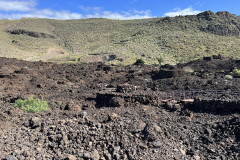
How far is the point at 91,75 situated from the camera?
20891 mm

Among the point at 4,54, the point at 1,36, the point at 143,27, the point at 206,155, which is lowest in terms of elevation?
the point at 206,155

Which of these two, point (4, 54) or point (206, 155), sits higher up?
point (4, 54)

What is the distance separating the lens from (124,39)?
5353 centimetres

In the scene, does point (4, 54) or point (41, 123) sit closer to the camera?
point (41, 123)

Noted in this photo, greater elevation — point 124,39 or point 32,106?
point 124,39

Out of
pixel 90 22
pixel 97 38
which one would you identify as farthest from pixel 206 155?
pixel 90 22

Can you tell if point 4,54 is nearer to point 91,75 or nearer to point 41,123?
point 91,75

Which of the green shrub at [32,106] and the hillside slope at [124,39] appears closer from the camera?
the green shrub at [32,106]

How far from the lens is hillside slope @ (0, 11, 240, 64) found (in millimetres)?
39969

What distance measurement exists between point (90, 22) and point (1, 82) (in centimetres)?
6192

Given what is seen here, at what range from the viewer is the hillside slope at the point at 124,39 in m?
40.0

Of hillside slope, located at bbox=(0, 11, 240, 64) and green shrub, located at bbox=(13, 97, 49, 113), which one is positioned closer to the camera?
green shrub, located at bbox=(13, 97, 49, 113)

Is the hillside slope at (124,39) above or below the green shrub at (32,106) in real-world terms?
above

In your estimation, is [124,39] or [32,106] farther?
[124,39]
